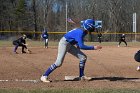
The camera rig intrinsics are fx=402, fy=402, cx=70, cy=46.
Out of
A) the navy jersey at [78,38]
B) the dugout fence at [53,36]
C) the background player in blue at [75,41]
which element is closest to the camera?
the navy jersey at [78,38]

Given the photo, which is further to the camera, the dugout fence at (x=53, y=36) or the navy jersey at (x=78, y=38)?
the dugout fence at (x=53, y=36)

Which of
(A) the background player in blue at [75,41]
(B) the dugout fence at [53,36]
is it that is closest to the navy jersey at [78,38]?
(A) the background player in blue at [75,41]

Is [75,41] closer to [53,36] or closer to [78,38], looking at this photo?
[78,38]

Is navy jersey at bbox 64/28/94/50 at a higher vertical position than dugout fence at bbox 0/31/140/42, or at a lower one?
higher

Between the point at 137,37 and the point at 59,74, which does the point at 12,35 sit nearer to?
the point at 137,37

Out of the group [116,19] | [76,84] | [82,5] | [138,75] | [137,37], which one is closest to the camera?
[76,84]

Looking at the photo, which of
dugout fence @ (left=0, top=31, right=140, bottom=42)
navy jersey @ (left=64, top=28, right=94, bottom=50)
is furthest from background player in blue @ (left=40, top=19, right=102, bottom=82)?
dugout fence @ (left=0, top=31, right=140, bottom=42)

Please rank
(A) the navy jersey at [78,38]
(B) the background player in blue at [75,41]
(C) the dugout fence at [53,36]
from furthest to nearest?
(C) the dugout fence at [53,36] < (B) the background player in blue at [75,41] < (A) the navy jersey at [78,38]

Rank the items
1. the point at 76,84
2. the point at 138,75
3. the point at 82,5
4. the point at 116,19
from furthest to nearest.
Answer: the point at 82,5 < the point at 116,19 < the point at 138,75 < the point at 76,84

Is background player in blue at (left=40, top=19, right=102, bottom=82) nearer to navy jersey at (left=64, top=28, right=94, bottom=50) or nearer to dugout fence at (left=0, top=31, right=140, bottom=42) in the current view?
navy jersey at (left=64, top=28, right=94, bottom=50)

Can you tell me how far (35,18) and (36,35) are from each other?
16.0 m

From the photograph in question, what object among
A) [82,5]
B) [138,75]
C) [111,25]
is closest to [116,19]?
[111,25]

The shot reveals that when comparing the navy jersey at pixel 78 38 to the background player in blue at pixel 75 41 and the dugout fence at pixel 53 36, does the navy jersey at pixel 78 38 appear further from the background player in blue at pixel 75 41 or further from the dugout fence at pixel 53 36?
the dugout fence at pixel 53 36

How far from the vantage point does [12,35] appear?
64.4 m
